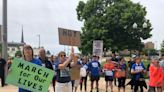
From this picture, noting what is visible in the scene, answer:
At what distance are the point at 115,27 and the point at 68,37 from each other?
49.2 metres

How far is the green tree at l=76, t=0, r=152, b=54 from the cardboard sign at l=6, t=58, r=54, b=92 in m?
50.3

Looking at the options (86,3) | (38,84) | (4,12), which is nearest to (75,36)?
(38,84)

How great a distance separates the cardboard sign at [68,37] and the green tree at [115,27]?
46.7 m

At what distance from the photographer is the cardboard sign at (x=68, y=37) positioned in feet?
39.4

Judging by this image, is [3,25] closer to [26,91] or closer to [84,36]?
[26,91]

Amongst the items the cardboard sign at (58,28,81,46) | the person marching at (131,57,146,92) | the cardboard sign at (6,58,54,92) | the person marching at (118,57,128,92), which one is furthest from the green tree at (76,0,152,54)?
the cardboard sign at (6,58,54,92)

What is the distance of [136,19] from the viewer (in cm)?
6203

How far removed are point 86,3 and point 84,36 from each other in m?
6.10

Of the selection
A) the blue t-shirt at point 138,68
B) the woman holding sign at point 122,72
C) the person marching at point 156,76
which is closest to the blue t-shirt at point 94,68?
the woman holding sign at point 122,72

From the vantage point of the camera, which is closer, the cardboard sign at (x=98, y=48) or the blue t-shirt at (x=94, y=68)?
the blue t-shirt at (x=94, y=68)

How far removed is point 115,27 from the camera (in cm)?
6150

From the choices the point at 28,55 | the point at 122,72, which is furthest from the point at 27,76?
the point at 122,72

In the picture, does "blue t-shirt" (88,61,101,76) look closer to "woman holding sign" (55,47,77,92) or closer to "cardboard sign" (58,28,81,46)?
"cardboard sign" (58,28,81,46)

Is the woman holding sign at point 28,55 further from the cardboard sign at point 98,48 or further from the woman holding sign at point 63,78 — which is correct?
the cardboard sign at point 98,48
